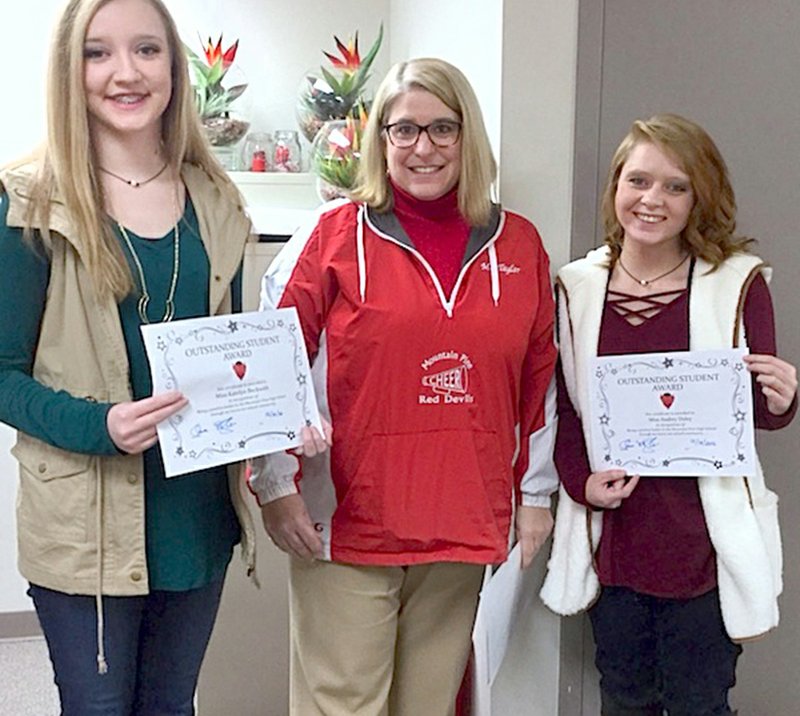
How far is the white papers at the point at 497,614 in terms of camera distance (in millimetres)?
1943

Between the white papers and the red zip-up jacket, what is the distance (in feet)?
1.07

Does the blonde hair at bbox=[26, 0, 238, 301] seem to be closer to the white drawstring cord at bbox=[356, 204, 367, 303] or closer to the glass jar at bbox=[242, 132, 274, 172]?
the white drawstring cord at bbox=[356, 204, 367, 303]

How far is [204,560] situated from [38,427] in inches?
→ 11.9

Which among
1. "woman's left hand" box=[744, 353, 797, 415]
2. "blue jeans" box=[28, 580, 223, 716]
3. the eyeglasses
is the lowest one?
"blue jeans" box=[28, 580, 223, 716]

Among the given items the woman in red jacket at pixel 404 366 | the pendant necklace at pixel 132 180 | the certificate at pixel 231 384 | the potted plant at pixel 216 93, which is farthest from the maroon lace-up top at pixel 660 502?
the potted plant at pixel 216 93

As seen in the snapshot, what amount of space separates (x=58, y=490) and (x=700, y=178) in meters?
1.09

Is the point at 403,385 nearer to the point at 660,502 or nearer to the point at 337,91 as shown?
the point at 660,502

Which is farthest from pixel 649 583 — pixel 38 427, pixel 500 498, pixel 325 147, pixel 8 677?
pixel 8 677

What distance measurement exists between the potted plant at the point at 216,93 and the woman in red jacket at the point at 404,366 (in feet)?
3.27

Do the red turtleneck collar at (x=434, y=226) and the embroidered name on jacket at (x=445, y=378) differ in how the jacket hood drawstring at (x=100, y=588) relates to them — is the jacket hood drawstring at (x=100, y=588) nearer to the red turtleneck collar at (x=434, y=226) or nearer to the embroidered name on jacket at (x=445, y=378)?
the embroidered name on jacket at (x=445, y=378)

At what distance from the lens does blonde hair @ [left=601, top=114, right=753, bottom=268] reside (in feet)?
5.26

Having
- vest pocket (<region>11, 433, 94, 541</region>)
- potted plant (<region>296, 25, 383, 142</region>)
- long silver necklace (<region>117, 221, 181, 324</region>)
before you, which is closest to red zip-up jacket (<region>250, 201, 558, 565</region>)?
long silver necklace (<region>117, 221, 181, 324</region>)

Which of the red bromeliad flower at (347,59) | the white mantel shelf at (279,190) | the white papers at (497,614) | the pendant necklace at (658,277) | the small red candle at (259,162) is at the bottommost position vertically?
the white papers at (497,614)
